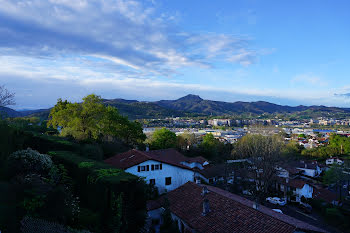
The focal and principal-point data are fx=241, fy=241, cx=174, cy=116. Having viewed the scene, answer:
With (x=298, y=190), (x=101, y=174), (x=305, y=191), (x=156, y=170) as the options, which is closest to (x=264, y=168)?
(x=298, y=190)

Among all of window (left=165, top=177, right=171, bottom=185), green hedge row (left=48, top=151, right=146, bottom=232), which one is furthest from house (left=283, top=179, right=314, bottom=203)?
green hedge row (left=48, top=151, right=146, bottom=232)

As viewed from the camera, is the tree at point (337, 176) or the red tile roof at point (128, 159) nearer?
the red tile roof at point (128, 159)

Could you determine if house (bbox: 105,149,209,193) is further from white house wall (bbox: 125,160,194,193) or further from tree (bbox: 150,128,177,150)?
tree (bbox: 150,128,177,150)

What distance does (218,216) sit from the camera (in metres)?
12.2

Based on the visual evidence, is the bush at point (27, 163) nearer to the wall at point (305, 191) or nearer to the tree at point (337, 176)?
the wall at point (305, 191)

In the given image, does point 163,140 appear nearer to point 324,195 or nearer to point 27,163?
point 324,195

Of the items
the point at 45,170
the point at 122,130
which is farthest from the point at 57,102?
the point at 45,170

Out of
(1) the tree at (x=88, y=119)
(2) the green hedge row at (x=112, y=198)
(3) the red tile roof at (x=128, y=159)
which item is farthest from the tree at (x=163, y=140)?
(2) the green hedge row at (x=112, y=198)

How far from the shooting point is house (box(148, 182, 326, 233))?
11039mm

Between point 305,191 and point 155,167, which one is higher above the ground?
point 155,167

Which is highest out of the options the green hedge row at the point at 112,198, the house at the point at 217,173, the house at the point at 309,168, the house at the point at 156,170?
the green hedge row at the point at 112,198

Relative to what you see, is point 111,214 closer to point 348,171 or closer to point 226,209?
point 226,209

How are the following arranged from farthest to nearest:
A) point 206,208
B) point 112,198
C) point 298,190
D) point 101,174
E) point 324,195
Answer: point 324,195, point 298,190, point 206,208, point 101,174, point 112,198

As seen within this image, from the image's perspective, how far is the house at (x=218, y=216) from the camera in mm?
11039
